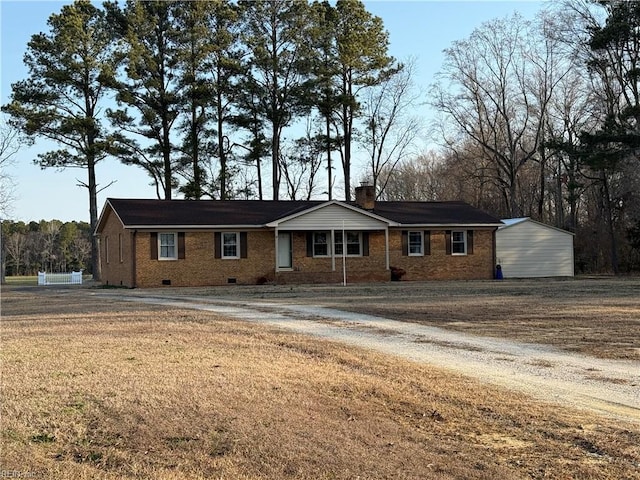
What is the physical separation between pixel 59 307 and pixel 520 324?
38.2 feet

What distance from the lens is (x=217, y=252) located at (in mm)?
29922

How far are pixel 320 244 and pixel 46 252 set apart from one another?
5370 cm

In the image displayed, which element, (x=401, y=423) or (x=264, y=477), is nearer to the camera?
(x=264, y=477)

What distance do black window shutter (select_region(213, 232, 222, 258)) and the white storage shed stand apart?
44.3 feet

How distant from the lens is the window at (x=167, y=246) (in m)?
29.1

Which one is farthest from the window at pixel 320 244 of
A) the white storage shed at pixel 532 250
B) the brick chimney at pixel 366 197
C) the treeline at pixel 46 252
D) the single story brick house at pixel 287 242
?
the treeline at pixel 46 252

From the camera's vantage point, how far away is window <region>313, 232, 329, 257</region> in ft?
103

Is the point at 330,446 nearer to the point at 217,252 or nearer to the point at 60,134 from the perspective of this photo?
the point at 217,252

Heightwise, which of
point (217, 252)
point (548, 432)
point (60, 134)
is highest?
point (60, 134)

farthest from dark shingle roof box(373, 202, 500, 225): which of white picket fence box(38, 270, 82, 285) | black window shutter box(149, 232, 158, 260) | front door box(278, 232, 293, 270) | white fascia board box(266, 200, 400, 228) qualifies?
white picket fence box(38, 270, 82, 285)

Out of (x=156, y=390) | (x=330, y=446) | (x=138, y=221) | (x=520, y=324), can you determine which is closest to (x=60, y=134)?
(x=138, y=221)

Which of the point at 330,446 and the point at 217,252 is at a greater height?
the point at 217,252

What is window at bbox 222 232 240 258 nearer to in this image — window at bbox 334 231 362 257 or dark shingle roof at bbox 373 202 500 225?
window at bbox 334 231 362 257

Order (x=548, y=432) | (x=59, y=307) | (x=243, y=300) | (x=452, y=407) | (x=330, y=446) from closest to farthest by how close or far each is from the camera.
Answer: (x=330, y=446)
(x=548, y=432)
(x=452, y=407)
(x=59, y=307)
(x=243, y=300)
